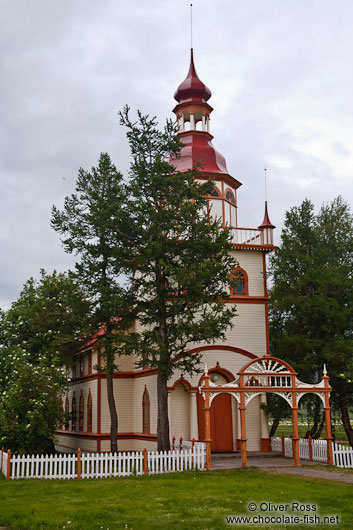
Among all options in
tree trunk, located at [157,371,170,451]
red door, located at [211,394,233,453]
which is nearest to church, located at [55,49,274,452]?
red door, located at [211,394,233,453]

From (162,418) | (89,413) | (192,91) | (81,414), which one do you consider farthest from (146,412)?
(192,91)

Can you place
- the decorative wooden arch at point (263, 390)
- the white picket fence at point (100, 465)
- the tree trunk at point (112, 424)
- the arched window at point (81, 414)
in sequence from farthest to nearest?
the arched window at point (81, 414)
the tree trunk at point (112, 424)
the decorative wooden arch at point (263, 390)
the white picket fence at point (100, 465)

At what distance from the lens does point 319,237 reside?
3100 centimetres

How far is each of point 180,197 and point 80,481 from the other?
10.9 metres

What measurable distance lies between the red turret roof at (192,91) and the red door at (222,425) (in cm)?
1581

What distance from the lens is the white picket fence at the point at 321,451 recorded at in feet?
70.4

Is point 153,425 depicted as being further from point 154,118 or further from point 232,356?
point 154,118

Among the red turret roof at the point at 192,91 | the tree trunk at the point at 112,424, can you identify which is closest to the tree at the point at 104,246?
the tree trunk at the point at 112,424

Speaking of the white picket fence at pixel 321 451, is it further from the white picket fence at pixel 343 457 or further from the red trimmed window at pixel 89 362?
the red trimmed window at pixel 89 362

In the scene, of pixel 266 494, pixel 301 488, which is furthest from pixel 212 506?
pixel 301 488

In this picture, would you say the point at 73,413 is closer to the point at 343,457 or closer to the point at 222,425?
the point at 222,425

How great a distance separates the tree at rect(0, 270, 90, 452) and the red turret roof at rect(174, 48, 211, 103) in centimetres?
1196

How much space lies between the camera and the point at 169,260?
22688 mm

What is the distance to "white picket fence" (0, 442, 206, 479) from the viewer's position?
18.9 m
